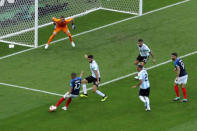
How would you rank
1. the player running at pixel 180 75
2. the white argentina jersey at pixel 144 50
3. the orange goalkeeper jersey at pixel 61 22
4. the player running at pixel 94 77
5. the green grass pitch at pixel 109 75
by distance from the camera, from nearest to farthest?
1. the green grass pitch at pixel 109 75
2. the player running at pixel 180 75
3. the player running at pixel 94 77
4. the white argentina jersey at pixel 144 50
5. the orange goalkeeper jersey at pixel 61 22

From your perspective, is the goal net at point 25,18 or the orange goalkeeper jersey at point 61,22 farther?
the goal net at point 25,18

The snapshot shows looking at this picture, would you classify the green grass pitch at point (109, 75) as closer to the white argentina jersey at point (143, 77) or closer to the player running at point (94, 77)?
the player running at point (94, 77)

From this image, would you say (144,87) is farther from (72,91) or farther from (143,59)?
(143,59)

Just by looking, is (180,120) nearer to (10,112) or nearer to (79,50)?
(10,112)

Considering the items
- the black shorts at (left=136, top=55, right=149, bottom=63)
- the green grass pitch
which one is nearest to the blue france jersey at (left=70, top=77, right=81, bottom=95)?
the green grass pitch

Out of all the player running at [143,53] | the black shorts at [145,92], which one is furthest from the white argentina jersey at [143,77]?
the player running at [143,53]

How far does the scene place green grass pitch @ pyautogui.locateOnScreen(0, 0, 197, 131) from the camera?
2402 centimetres

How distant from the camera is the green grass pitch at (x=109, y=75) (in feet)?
78.8

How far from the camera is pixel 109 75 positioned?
29547mm

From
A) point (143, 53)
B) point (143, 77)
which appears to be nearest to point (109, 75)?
point (143, 53)

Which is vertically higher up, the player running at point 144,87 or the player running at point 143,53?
the player running at point 143,53

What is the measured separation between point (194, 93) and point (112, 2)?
1417 cm

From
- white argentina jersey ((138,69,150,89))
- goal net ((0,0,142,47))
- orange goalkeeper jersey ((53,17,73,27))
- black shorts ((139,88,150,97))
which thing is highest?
goal net ((0,0,142,47))

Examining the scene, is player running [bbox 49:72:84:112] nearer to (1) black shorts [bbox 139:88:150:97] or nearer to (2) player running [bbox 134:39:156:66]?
(1) black shorts [bbox 139:88:150:97]
